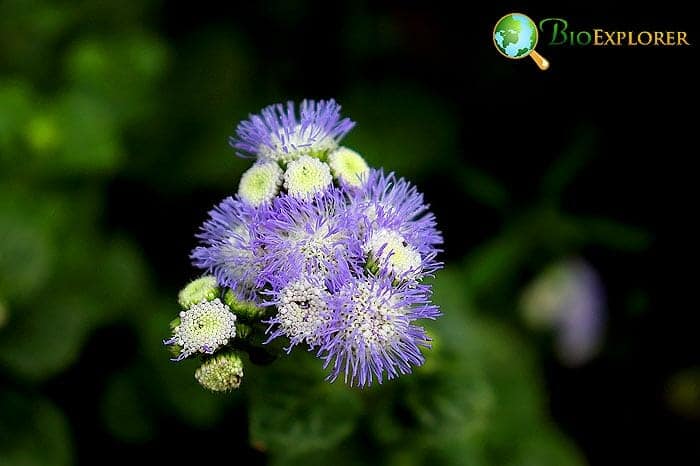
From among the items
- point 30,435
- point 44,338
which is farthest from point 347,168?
point 30,435

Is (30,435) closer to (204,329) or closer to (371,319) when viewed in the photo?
(204,329)

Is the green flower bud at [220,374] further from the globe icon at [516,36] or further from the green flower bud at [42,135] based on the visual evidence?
the globe icon at [516,36]

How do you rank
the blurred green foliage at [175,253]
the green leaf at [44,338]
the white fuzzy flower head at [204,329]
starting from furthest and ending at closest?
the green leaf at [44,338] → the blurred green foliage at [175,253] → the white fuzzy flower head at [204,329]

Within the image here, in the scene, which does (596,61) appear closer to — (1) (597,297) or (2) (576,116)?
(2) (576,116)

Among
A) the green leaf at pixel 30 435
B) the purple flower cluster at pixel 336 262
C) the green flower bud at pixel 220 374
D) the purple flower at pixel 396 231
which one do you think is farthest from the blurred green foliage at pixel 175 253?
the purple flower at pixel 396 231

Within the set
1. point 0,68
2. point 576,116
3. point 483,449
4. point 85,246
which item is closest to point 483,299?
point 483,449
